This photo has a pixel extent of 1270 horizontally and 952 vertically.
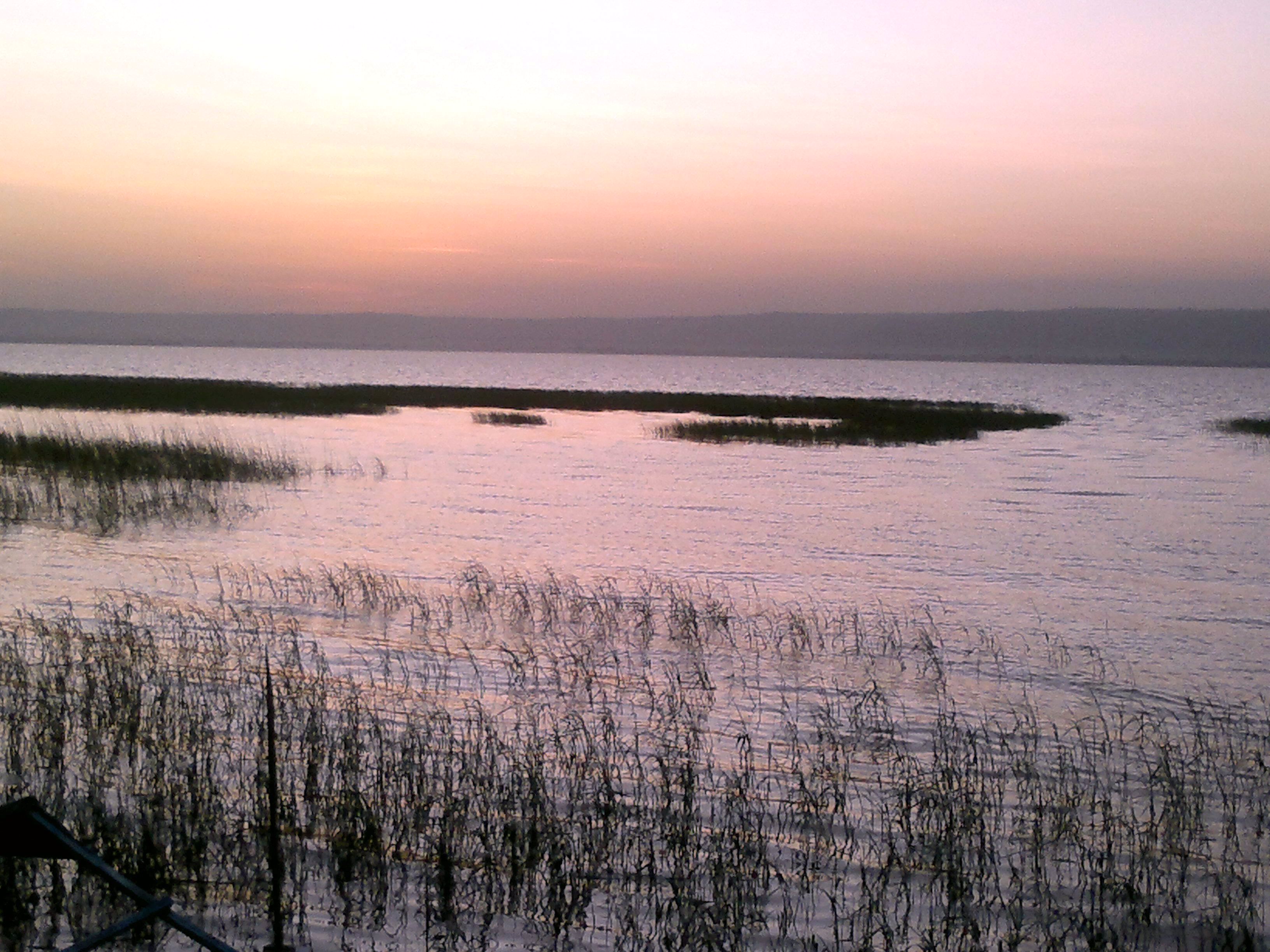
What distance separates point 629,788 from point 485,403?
55.4 m

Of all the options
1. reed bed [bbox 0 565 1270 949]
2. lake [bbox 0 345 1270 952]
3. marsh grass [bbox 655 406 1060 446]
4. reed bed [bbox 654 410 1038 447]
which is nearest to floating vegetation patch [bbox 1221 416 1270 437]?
marsh grass [bbox 655 406 1060 446]

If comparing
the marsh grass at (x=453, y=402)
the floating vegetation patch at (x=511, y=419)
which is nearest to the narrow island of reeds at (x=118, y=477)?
the floating vegetation patch at (x=511, y=419)

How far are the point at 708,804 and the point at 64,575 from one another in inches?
469

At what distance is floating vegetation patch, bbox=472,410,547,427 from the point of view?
161 ft

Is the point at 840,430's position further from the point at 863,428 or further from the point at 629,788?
the point at 629,788

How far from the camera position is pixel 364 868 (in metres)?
6.61

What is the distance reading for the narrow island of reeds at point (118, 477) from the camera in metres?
21.0

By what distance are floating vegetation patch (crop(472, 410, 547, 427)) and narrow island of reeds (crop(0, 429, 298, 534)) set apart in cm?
1823

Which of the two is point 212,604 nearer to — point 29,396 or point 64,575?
point 64,575

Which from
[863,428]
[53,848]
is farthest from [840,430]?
[53,848]

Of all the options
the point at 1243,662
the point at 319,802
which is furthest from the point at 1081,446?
the point at 319,802

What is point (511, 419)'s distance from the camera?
5069 centimetres

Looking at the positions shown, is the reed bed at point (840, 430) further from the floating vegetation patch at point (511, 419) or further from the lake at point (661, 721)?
the lake at point (661, 721)

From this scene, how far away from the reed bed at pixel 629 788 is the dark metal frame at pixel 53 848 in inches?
80.9
